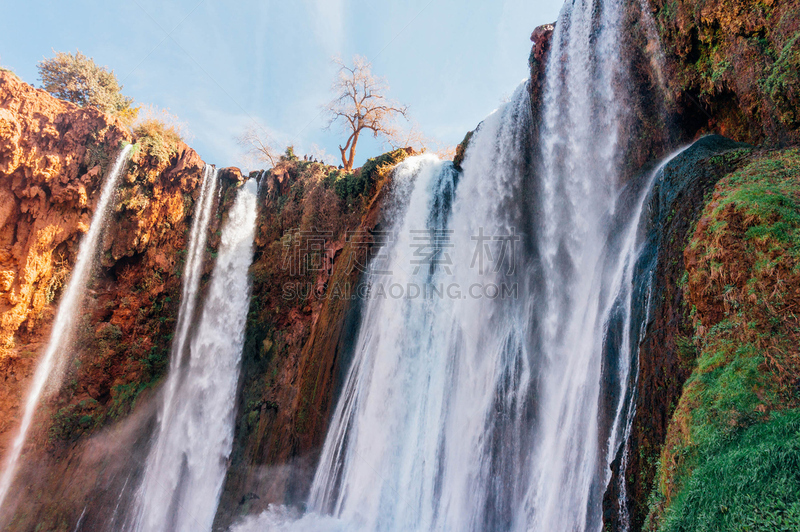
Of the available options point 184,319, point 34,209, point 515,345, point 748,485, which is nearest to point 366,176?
point 515,345

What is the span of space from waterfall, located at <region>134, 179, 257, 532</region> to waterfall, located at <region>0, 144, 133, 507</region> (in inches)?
122

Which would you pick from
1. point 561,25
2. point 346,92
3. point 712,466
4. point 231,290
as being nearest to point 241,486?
point 231,290

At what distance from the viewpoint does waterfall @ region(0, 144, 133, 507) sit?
35.6 ft

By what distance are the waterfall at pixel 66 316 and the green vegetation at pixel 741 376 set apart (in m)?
16.1

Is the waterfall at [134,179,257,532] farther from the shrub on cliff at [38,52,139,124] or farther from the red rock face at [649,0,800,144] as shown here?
the red rock face at [649,0,800,144]

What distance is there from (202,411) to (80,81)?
14.1 metres

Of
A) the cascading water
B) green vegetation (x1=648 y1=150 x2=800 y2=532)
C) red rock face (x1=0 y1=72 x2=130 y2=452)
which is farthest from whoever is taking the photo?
red rock face (x1=0 y1=72 x2=130 y2=452)

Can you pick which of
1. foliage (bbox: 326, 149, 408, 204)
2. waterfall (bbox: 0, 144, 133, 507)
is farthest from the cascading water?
waterfall (bbox: 0, 144, 133, 507)

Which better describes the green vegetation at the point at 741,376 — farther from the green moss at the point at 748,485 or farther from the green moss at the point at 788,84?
the green moss at the point at 788,84

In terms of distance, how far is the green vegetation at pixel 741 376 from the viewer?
89.9 inches

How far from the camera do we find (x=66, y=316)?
1217 cm

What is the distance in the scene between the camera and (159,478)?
11.4 meters

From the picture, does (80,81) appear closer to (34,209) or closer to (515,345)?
(34,209)

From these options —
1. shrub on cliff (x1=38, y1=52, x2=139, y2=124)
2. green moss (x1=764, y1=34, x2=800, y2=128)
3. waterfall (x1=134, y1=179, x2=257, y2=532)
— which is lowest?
waterfall (x1=134, y1=179, x2=257, y2=532)
